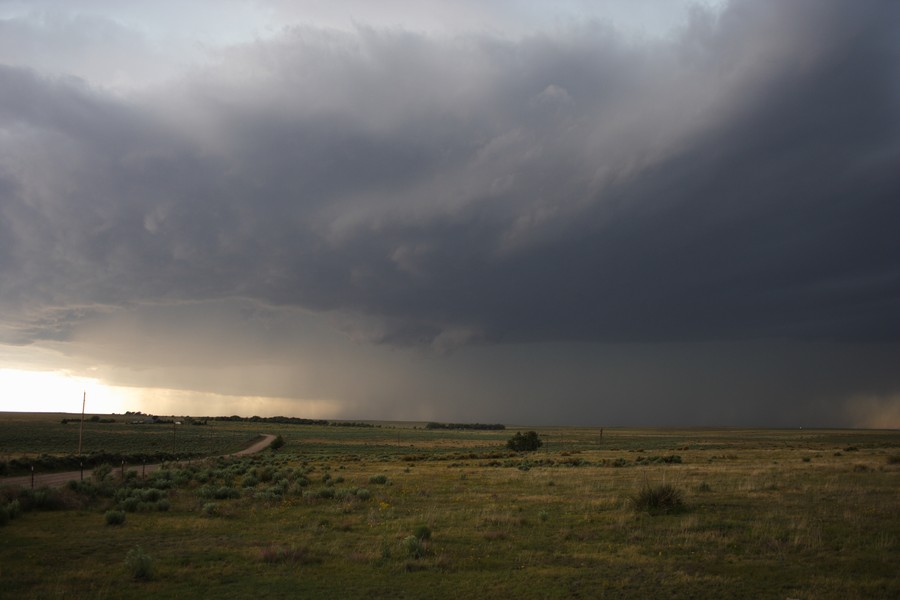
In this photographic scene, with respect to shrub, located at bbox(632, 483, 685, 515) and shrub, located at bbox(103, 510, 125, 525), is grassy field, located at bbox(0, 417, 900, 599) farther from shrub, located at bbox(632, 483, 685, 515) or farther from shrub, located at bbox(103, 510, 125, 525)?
shrub, located at bbox(632, 483, 685, 515)

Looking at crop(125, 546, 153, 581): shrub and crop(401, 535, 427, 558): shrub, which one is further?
crop(401, 535, 427, 558): shrub

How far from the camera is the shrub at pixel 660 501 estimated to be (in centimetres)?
1959

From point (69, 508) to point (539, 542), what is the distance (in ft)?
59.5

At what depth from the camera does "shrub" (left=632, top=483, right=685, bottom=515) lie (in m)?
19.6

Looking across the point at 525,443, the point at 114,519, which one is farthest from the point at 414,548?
the point at 525,443

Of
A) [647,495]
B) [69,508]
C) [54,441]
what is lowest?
[54,441]

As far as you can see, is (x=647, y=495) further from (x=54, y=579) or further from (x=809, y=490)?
(x=54, y=579)

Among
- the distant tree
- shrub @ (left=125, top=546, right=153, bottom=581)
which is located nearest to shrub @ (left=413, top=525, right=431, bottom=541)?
shrub @ (left=125, top=546, right=153, bottom=581)

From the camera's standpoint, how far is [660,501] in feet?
65.1

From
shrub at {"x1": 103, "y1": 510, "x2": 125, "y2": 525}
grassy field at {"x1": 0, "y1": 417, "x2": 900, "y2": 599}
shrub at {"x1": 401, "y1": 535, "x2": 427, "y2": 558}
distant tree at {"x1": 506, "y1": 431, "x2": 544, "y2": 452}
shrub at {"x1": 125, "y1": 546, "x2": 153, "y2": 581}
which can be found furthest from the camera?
distant tree at {"x1": 506, "y1": 431, "x2": 544, "y2": 452}

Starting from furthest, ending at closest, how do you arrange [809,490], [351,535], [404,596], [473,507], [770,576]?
[809,490], [473,507], [351,535], [770,576], [404,596]

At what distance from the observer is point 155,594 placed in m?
11.7

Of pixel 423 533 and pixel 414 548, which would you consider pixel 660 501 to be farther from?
pixel 414 548

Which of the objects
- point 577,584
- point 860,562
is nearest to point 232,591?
point 577,584
